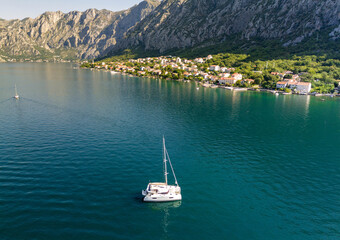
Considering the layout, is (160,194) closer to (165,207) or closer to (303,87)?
(165,207)

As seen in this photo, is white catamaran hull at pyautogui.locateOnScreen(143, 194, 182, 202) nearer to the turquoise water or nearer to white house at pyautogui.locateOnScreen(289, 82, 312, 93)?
the turquoise water

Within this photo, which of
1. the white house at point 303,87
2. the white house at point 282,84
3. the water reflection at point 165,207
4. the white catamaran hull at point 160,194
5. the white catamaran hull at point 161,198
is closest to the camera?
the water reflection at point 165,207

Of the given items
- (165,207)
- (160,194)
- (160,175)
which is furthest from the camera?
(160,175)

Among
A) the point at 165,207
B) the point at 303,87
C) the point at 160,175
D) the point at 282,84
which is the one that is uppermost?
the point at 282,84

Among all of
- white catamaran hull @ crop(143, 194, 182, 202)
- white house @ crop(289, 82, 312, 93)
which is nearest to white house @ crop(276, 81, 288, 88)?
white house @ crop(289, 82, 312, 93)

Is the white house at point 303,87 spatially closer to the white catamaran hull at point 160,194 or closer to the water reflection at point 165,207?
the white catamaran hull at point 160,194

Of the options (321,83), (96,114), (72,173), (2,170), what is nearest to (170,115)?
(96,114)

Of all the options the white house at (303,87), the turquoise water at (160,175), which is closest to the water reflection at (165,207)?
the turquoise water at (160,175)

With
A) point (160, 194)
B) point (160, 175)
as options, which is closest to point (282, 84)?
point (160, 175)
